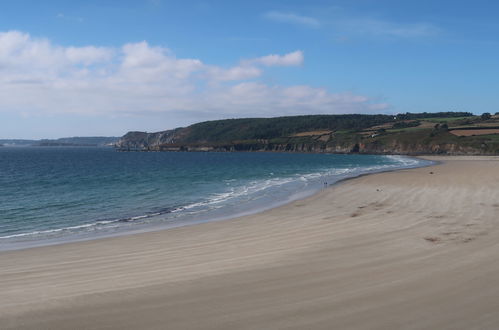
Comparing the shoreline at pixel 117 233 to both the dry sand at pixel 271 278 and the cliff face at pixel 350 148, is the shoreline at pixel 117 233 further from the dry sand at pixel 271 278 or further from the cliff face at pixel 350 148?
the cliff face at pixel 350 148

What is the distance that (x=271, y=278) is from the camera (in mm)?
10414

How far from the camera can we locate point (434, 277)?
10117 mm

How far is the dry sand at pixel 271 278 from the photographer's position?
314 inches

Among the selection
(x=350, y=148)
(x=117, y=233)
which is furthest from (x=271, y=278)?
(x=350, y=148)

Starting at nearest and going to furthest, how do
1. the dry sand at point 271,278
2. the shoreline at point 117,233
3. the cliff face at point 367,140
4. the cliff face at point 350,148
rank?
the dry sand at point 271,278 < the shoreline at point 117,233 < the cliff face at point 350,148 < the cliff face at point 367,140

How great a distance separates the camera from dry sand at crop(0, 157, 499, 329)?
797 cm

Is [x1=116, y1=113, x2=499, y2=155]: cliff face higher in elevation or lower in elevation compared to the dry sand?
higher

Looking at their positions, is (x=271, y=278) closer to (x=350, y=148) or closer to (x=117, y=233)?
(x=117, y=233)

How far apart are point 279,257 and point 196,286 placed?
338 centimetres

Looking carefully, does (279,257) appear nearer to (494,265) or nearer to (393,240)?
(393,240)

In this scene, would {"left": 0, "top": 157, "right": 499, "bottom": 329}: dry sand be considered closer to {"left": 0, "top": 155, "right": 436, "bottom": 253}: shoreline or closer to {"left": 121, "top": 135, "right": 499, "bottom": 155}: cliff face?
{"left": 0, "top": 155, "right": 436, "bottom": 253}: shoreline

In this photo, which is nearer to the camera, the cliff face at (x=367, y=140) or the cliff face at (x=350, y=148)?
the cliff face at (x=350, y=148)

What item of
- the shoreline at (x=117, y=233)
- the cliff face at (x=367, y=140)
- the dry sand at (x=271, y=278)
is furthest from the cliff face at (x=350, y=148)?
the dry sand at (x=271, y=278)

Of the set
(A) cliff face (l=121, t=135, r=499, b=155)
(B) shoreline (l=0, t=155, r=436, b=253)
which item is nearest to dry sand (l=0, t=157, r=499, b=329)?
(B) shoreline (l=0, t=155, r=436, b=253)
